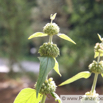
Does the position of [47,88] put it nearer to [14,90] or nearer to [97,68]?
[97,68]

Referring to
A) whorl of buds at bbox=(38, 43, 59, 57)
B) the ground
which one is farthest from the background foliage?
whorl of buds at bbox=(38, 43, 59, 57)

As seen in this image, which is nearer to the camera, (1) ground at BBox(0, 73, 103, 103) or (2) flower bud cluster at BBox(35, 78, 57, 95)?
(2) flower bud cluster at BBox(35, 78, 57, 95)

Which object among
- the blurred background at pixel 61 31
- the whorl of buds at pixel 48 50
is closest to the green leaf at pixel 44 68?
the whorl of buds at pixel 48 50

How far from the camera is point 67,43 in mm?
2896

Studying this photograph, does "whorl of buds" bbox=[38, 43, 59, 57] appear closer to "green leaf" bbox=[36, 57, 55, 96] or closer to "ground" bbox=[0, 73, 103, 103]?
"green leaf" bbox=[36, 57, 55, 96]

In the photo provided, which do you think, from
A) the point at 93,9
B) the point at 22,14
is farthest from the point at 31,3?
the point at 93,9

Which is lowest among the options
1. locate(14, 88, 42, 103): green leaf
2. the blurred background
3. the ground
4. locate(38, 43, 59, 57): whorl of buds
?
locate(14, 88, 42, 103): green leaf

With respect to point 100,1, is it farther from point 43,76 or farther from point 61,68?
point 43,76

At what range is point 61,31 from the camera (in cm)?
321

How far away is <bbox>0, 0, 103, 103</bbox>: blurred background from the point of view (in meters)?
2.71

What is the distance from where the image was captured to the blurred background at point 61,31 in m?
2.71

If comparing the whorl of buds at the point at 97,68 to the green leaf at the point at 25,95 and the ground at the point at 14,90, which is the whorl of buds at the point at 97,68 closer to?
the green leaf at the point at 25,95

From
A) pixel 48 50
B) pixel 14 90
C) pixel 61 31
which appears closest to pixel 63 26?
pixel 61 31

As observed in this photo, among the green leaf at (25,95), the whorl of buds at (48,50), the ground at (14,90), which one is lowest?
the green leaf at (25,95)
